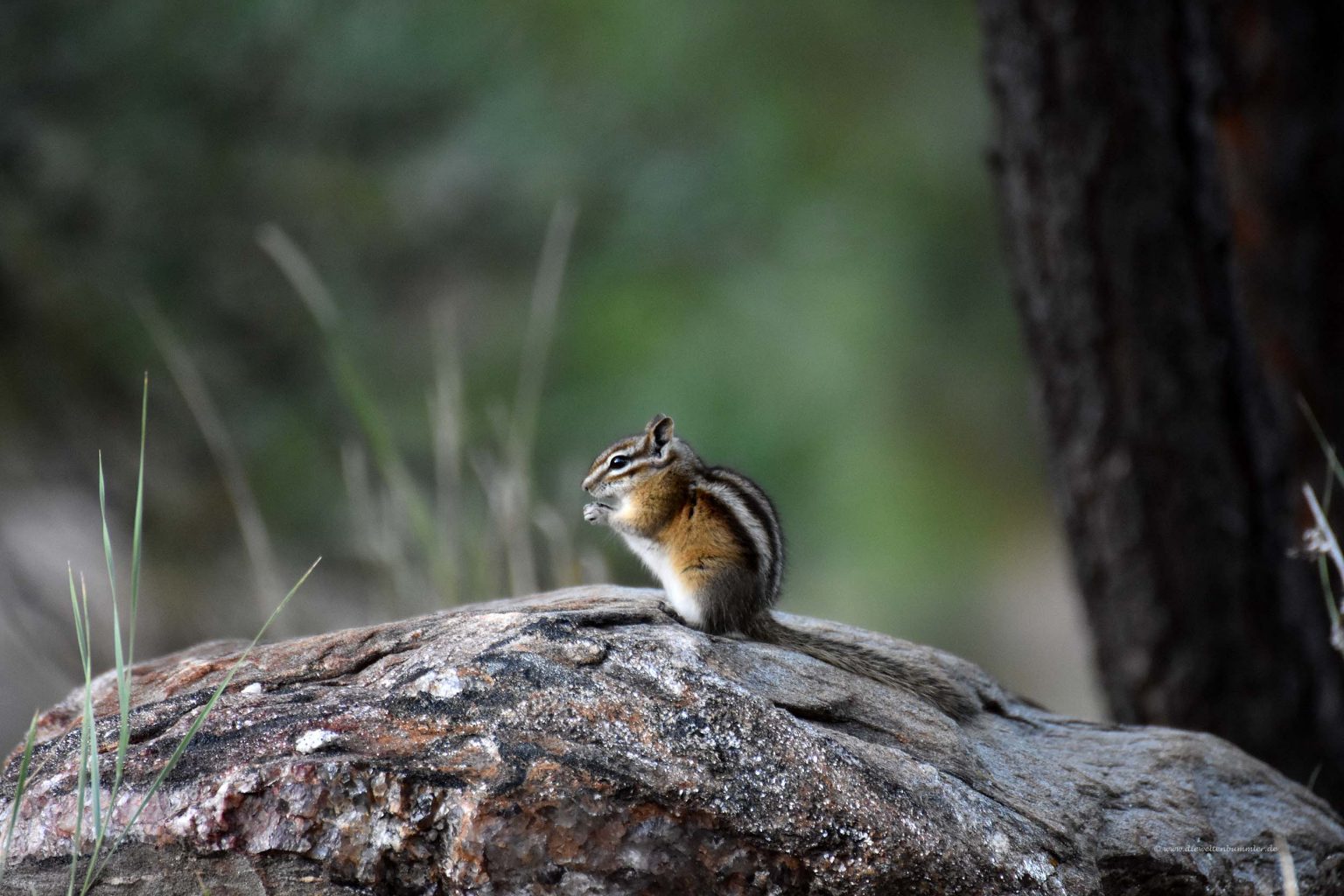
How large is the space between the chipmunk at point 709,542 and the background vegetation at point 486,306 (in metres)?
1.00

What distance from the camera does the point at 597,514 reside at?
3.30 m

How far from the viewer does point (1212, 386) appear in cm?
463

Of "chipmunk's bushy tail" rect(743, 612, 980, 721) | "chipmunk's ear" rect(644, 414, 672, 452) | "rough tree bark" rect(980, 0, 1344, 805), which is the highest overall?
"rough tree bark" rect(980, 0, 1344, 805)

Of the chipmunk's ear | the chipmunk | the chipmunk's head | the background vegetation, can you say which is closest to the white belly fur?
the chipmunk

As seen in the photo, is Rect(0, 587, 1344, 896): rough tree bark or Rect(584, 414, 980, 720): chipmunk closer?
Rect(0, 587, 1344, 896): rough tree bark

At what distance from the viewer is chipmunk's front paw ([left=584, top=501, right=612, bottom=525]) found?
130 inches

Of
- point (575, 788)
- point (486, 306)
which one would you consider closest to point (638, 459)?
point (575, 788)

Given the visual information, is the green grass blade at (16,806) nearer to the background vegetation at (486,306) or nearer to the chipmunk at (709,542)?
the chipmunk at (709,542)

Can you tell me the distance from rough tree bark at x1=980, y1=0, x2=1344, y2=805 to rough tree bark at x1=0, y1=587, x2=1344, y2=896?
2067 millimetres

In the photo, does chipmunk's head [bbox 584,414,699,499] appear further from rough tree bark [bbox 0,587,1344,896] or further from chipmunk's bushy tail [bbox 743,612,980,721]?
rough tree bark [bbox 0,587,1344,896]

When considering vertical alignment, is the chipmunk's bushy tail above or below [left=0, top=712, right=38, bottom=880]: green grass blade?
above

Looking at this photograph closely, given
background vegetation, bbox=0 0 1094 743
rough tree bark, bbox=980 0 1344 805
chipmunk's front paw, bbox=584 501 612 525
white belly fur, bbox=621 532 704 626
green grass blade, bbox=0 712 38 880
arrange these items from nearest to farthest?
green grass blade, bbox=0 712 38 880, white belly fur, bbox=621 532 704 626, chipmunk's front paw, bbox=584 501 612 525, rough tree bark, bbox=980 0 1344 805, background vegetation, bbox=0 0 1094 743

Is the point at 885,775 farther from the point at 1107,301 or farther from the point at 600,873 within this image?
the point at 1107,301

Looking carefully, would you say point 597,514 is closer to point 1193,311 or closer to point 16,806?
point 16,806
